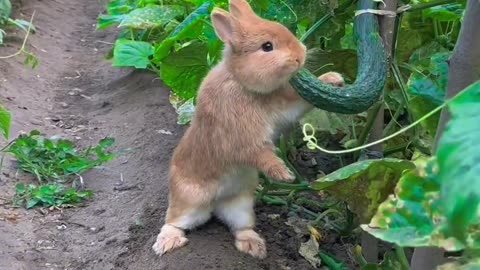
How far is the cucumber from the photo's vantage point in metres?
1.96

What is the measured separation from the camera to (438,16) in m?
2.44

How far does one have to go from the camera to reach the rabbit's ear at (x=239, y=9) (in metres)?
2.25

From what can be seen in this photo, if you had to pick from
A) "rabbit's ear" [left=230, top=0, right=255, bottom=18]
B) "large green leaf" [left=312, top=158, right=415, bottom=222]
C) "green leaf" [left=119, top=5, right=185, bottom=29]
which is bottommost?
"green leaf" [left=119, top=5, right=185, bottom=29]

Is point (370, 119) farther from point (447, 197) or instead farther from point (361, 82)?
point (447, 197)

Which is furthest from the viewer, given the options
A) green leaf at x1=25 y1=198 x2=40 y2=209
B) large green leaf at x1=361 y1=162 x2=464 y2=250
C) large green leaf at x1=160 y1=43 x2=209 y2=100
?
green leaf at x1=25 y1=198 x2=40 y2=209

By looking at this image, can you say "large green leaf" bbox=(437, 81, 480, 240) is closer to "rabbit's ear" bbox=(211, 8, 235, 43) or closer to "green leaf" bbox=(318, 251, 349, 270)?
"rabbit's ear" bbox=(211, 8, 235, 43)

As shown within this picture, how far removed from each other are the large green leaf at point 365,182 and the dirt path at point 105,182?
1.56ft

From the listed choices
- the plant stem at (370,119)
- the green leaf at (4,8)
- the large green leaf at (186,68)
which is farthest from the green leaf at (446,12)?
the green leaf at (4,8)

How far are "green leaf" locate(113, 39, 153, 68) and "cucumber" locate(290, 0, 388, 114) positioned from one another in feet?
7.04

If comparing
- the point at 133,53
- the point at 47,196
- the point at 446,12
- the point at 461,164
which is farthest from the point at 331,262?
the point at 133,53

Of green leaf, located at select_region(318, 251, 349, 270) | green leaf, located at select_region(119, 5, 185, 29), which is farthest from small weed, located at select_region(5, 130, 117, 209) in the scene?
green leaf, located at select_region(318, 251, 349, 270)

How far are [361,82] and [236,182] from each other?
562mm

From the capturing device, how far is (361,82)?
197 centimetres

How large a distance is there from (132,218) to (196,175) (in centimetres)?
65
